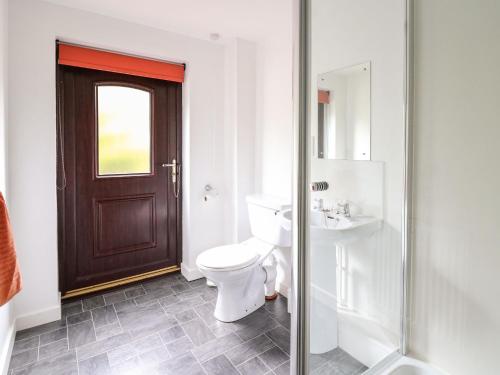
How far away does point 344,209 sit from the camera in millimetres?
1483

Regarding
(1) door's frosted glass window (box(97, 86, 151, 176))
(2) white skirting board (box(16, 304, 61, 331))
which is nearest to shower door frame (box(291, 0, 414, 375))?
(2) white skirting board (box(16, 304, 61, 331))

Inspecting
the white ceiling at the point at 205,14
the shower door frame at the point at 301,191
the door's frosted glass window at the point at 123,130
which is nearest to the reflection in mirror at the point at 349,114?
the shower door frame at the point at 301,191

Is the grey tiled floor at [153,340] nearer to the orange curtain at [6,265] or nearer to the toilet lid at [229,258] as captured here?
the toilet lid at [229,258]

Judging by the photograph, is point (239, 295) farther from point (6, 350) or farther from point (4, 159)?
point (4, 159)

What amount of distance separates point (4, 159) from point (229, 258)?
1546 millimetres

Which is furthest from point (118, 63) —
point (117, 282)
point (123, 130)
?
point (117, 282)

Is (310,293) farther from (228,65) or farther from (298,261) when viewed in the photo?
(228,65)

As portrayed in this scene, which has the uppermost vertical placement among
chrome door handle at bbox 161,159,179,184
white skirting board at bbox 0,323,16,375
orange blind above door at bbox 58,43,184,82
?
orange blind above door at bbox 58,43,184,82

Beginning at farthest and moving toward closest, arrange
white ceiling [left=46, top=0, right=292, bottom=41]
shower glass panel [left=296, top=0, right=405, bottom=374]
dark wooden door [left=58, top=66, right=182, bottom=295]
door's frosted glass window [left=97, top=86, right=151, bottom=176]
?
door's frosted glass window [left=97, top=86, right=151, bottom=176]
dark wooden door [left=58, top=66, right=182, bottom=295]
white ceiling [left=46, top=0, right=292, bottom=41]
shower glass panel [left=296, top=0, right=405, bottom=374]

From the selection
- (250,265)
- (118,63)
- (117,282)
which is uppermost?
(118,63)

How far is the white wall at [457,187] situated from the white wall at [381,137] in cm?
8

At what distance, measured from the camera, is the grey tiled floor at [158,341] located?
1.62 meters

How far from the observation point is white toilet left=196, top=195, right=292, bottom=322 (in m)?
Result: 2.02

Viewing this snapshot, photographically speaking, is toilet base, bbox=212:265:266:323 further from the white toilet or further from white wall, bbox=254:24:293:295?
white wall, bbox=254:24:293:295
